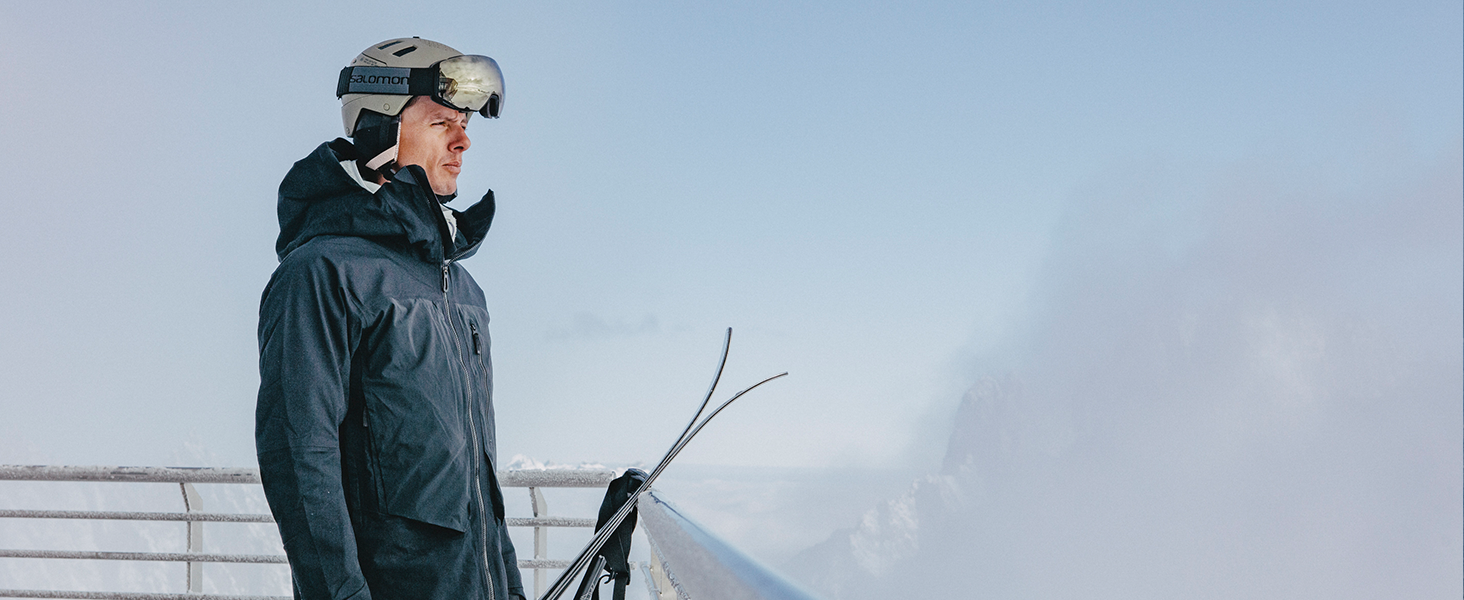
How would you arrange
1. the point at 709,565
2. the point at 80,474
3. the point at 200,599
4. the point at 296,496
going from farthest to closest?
the point at 80,474, the point at 200,599, the point at 296,496, the point at 709,565

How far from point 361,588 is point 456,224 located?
51cm

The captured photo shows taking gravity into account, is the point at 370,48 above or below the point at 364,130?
above

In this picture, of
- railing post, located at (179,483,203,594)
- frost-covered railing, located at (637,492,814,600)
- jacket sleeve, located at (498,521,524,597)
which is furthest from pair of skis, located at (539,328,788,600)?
railing post, located at (179,483,203,594)

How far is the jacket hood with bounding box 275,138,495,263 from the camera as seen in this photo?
114 cm

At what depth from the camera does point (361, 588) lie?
3.33 feet

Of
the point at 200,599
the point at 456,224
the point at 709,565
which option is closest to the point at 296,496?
the point at 456,224

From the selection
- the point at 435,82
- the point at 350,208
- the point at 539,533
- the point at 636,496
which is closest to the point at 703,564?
the point at 636,496

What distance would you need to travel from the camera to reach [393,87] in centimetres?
124

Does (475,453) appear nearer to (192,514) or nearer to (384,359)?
(384,359)

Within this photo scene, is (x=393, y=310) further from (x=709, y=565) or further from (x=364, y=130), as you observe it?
(x=709, y=565)

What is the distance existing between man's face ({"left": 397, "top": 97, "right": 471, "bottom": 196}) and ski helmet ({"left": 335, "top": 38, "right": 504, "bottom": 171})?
0.04ft

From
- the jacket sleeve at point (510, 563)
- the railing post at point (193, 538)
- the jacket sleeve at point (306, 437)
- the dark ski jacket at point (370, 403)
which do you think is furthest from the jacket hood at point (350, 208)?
the railing post at point (193, 538)

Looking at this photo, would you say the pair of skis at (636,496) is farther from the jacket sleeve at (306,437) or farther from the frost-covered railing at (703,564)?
the jacket sleeve at (306,437)

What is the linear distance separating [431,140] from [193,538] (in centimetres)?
259
